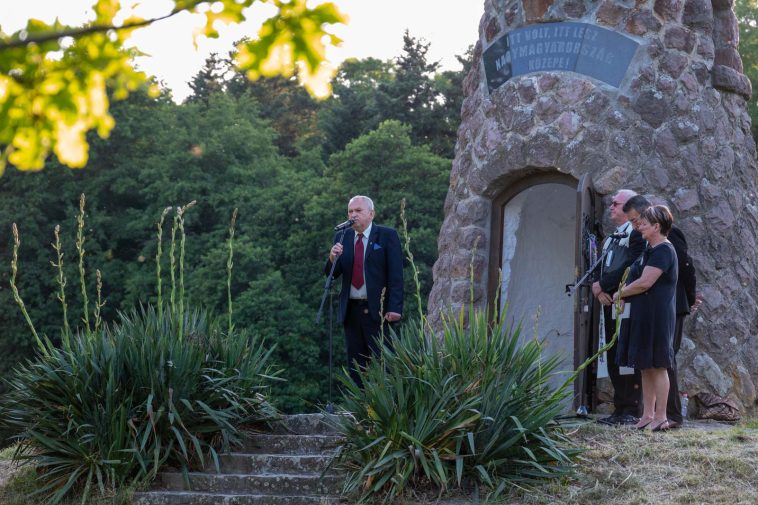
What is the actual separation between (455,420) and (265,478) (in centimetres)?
130

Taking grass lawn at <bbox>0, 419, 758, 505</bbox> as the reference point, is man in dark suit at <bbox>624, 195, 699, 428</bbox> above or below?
above

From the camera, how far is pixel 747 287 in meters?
9.91

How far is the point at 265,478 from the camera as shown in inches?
270

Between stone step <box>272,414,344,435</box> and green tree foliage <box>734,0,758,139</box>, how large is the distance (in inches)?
653

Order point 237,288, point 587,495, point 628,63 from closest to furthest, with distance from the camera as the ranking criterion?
1. point 587,495
2. point 628,63
3. point 237,288

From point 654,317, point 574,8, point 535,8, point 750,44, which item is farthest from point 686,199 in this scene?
point 750,44

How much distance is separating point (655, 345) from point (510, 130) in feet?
10.6

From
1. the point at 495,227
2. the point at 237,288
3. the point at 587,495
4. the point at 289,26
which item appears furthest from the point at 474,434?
the point at 237,288

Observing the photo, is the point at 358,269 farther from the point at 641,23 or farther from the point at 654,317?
the point at 641,23

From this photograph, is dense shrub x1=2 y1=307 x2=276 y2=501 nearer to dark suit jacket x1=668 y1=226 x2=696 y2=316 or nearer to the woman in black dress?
the woman in black dress

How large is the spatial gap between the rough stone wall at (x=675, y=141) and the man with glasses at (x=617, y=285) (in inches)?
47.0

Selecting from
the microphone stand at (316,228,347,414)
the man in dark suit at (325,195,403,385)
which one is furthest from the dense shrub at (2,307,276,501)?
the man in dark suit at (325,195,403,385)

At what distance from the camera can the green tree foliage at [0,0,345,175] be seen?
346cm

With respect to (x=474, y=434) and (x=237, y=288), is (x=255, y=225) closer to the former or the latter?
(x=237, y=288)
